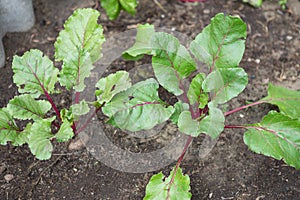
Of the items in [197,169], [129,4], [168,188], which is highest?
[129,4]

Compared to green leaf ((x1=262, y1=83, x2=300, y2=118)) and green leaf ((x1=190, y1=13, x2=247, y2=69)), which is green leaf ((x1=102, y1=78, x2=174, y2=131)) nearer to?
green leaf ((x1=190, y1=13, x2=247, y2=69))

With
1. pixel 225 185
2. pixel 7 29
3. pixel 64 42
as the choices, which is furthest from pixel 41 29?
pixel 225 185

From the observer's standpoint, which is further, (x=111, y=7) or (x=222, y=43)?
(x=111, y=7)

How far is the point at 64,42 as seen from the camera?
1.84 metres

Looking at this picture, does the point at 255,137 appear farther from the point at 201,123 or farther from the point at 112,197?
the point at 112,197

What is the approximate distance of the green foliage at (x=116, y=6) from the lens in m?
2.24

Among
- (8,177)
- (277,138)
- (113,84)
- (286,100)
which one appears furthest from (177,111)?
(8,177)

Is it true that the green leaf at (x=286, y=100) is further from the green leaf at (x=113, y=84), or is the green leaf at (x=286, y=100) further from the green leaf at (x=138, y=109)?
the green leaf at (x=113, y=84)

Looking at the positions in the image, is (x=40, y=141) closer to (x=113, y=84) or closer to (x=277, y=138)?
(x=113, y=84)

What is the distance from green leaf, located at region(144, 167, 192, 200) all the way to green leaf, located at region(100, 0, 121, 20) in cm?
95

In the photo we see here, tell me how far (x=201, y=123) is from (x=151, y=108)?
0.19m

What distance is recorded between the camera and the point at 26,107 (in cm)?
174

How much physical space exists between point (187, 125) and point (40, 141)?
21.4 inches

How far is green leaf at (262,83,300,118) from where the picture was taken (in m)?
1.83
